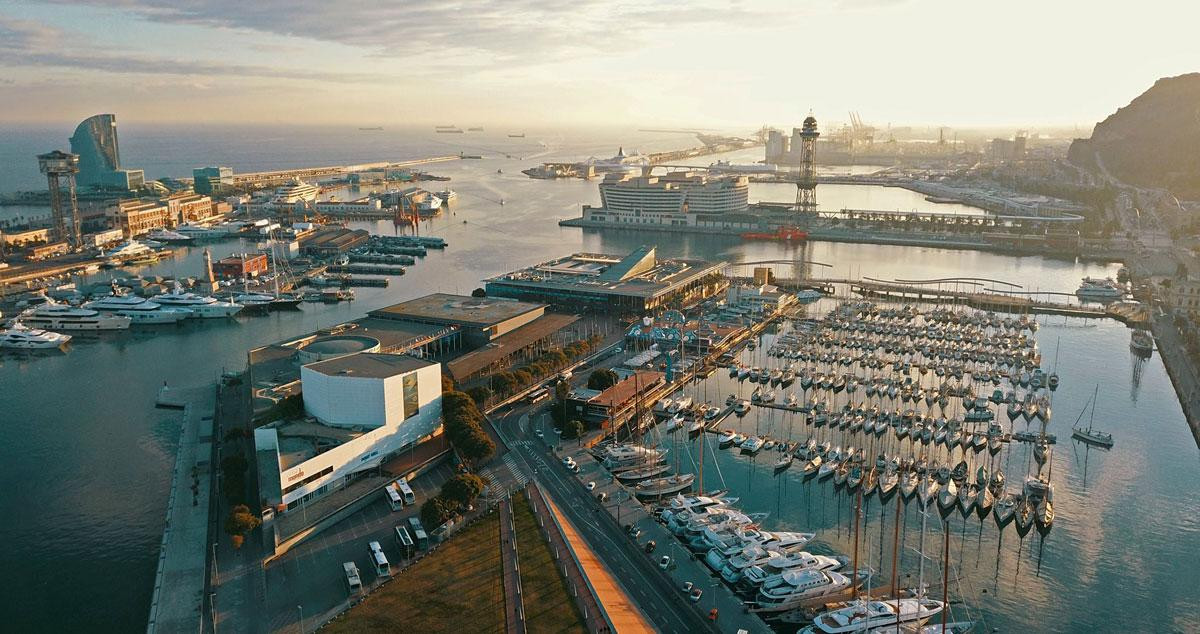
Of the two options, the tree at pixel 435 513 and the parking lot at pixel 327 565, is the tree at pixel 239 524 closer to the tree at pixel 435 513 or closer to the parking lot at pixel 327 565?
the parking lot at pixel 327 565

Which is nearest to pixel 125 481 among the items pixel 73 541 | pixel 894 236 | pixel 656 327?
pixel 73 541

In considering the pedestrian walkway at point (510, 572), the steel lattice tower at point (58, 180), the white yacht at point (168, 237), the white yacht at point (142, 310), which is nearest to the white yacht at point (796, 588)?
the pedestrian walkway at point (510, 572)

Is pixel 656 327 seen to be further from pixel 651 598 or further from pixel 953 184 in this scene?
pixel 953 184

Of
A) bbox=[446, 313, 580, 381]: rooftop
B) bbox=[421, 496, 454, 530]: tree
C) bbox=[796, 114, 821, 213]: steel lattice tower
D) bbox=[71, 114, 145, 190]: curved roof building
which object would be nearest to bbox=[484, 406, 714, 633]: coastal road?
bbox=[421, 496, 454, 530]: tree

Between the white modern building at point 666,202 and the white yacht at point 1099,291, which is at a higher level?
the white modern building at point 666,202

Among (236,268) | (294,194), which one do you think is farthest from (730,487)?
(294,194)

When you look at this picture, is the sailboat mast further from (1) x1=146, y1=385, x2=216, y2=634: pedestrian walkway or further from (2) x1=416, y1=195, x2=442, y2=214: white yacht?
(2) x1=416, y1=195, x2=442, y2=214: white yacht
